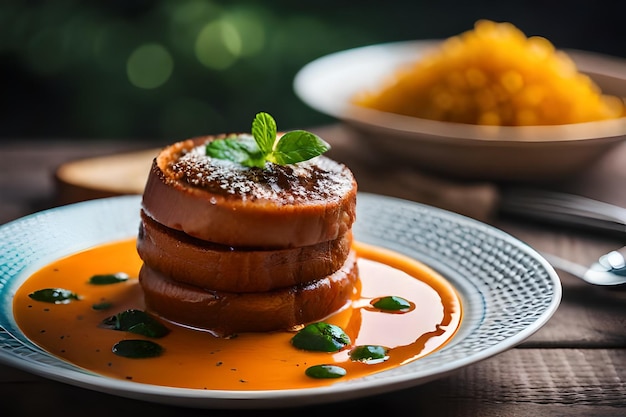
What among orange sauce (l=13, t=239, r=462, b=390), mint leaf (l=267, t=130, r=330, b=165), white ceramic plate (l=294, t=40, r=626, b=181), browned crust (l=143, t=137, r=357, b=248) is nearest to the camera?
orange sauce (l=13, t=239, r=462, b=390)

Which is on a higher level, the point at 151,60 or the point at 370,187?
the point at 151,60

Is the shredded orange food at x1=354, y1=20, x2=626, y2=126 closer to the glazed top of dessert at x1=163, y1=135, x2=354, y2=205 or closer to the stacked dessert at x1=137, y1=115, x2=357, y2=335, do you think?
the glazed top of dessert at x1=163, y1=135, x2=354, y2=205

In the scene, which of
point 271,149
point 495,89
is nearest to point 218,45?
point 495,89

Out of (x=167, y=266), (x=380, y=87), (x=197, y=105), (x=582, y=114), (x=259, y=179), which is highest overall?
(x=197, y=105)

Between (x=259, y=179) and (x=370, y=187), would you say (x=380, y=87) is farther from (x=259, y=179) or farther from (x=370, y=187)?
(x=259, y=179)

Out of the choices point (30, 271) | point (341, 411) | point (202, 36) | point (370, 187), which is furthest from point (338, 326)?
point (202, 36)

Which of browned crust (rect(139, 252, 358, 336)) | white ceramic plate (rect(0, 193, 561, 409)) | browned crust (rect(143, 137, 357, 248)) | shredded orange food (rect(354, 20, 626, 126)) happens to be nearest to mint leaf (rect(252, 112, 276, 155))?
browned crust (rect(143, 137, 357, 248))
